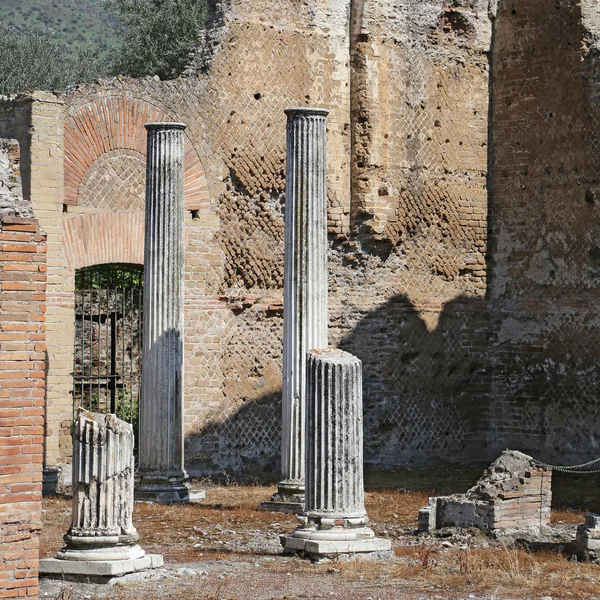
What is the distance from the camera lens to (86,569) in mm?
8664

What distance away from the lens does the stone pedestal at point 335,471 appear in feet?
31.9

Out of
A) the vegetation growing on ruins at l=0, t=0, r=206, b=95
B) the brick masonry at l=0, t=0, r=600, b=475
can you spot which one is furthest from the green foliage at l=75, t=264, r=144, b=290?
the vegetation growing on ruins at l=0, t=0, r=206, b=95

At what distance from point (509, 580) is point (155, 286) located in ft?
17.0

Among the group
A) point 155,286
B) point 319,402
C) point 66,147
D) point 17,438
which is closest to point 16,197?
point 17,438

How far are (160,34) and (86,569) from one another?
16.7 meters

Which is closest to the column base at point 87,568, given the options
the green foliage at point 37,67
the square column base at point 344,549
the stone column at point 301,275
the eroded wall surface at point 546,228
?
the square column base at point 344,549

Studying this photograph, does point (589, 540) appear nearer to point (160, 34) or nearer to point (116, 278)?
point (116, 278)

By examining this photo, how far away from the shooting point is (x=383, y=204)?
16422mm

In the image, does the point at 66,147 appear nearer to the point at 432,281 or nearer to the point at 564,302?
the point at 432,281

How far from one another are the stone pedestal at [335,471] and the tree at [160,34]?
14.3 m

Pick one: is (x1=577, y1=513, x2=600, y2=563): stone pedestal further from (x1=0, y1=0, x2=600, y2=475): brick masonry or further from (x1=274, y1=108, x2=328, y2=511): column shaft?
(x1=0, y1=0, x2=600, y2=475): brick masonry

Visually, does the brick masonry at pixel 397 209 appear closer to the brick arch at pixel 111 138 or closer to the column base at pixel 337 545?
the brick arch at pixel 111 138

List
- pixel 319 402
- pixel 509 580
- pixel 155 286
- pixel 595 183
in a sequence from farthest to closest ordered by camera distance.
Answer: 1. pixel 595 183
2. pixel 155 286
3. pixel 319 402
4. pixel 509 580

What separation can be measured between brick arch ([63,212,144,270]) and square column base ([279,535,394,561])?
5203mm
